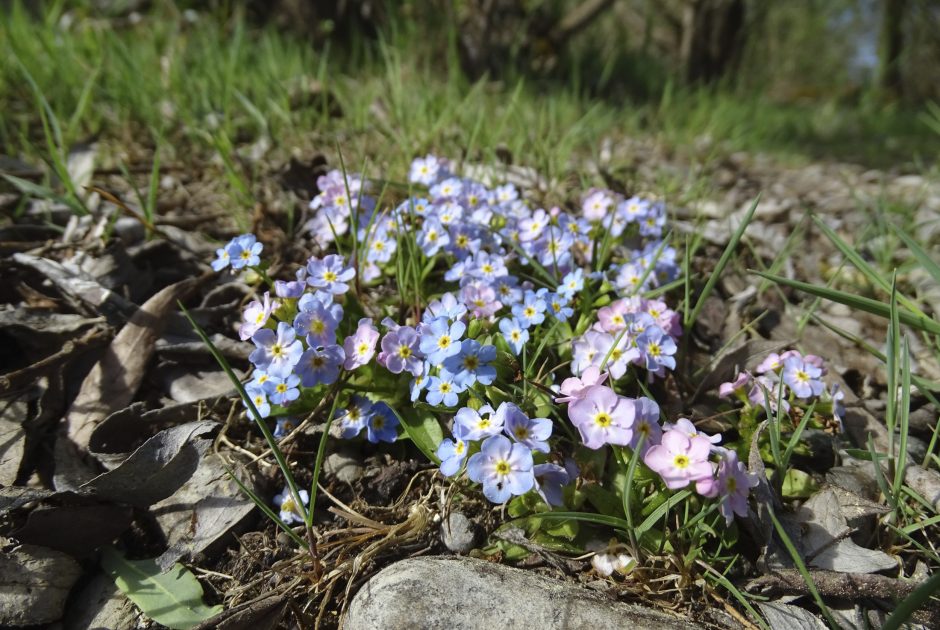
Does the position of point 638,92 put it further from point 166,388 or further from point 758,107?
point 166,388

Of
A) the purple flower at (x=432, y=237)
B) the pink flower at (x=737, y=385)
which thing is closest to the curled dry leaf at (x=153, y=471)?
the purple flower at (x=432, y=237)

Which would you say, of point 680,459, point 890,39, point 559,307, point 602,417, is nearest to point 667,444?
point 680,459

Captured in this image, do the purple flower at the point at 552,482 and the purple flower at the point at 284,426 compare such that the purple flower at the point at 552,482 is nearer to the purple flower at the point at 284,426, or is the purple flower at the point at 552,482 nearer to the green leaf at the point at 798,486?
the green leaf at the point at 798,486

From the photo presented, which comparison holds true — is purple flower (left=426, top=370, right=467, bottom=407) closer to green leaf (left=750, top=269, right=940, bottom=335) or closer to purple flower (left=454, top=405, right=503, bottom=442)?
purple flower (left=454, top=405, right=503, bottom=442)

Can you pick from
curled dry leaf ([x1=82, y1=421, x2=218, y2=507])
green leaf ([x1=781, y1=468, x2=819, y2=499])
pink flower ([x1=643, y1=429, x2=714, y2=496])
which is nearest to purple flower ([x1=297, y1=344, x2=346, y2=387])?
curled dry leaf ([x1=82, y1=421, x2=218, y2=507])

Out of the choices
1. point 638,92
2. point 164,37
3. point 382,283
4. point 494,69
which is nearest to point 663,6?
point 638,92

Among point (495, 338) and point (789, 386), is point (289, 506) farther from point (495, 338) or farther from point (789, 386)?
point (789, 386)
